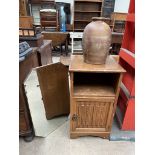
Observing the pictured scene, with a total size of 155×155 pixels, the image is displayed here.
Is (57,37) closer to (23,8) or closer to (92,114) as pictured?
(23,8)

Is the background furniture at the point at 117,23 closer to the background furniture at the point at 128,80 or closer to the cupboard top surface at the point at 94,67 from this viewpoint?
the background furniture at the point at 128,80

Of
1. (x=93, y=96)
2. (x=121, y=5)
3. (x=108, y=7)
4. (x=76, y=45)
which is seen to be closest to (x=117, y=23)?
(x=108, y=7)

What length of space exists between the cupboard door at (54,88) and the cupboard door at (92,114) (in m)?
0.34

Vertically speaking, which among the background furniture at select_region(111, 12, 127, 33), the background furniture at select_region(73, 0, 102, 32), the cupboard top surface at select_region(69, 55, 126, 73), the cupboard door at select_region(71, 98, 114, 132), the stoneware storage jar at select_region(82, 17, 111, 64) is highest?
the background furniture at select_region(73, 0, 102, 32)

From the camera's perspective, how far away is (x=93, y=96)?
119 cm

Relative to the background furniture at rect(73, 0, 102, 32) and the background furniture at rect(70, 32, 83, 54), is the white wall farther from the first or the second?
the background furniture at rect(70, 32, 83, 54)

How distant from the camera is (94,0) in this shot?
15.5ft

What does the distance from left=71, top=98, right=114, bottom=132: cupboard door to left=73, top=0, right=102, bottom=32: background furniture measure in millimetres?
4442

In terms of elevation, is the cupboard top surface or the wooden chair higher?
the wooden chair

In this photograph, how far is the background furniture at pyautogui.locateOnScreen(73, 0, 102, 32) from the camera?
15.9ft

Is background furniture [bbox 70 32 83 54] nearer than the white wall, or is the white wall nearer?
background furniture [bbox 70 32 83 54]

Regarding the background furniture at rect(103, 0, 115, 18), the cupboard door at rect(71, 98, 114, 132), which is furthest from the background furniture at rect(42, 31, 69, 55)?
the cupboard door at rect(71, 98, 114, 132)
